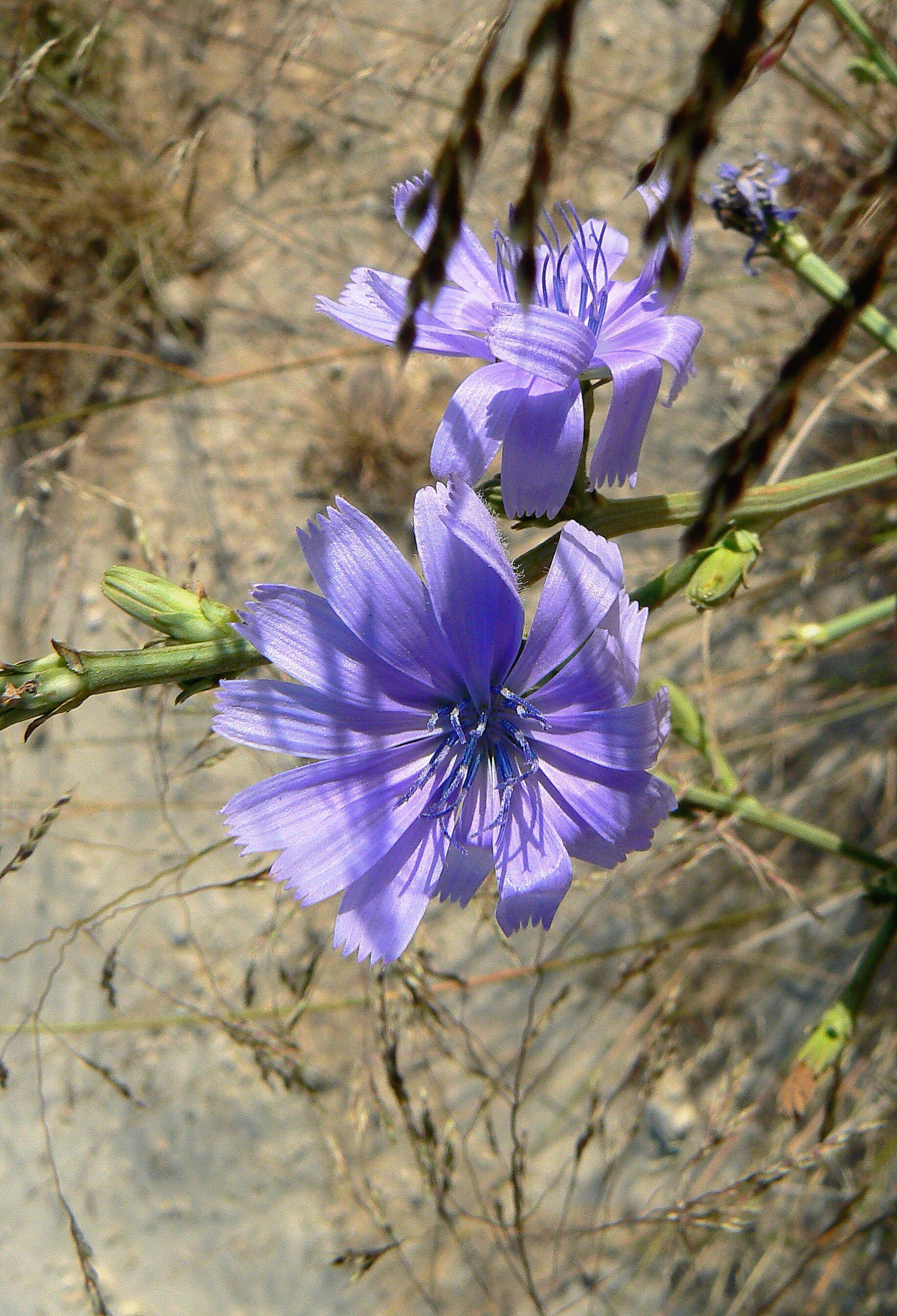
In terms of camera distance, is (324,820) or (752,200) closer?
(324,820)

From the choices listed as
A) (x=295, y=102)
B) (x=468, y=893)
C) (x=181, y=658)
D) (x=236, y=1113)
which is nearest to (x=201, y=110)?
(x=295, y=102)

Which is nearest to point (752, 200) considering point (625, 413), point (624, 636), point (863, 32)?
point (863, 32)

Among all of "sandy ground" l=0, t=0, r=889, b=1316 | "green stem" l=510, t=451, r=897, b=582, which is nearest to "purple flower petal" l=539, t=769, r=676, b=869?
"green stem" l=510, t=451, r=897, b=582

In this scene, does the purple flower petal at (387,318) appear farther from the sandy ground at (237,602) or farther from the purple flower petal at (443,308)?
the sandy ground at (237,602)

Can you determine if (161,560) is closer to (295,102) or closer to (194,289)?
(194,289)

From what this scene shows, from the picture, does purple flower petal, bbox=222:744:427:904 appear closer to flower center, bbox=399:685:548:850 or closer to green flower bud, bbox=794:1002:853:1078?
flower center, bbox=399:685:548:850

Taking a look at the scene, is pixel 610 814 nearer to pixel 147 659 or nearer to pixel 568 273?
pixel 147 659
